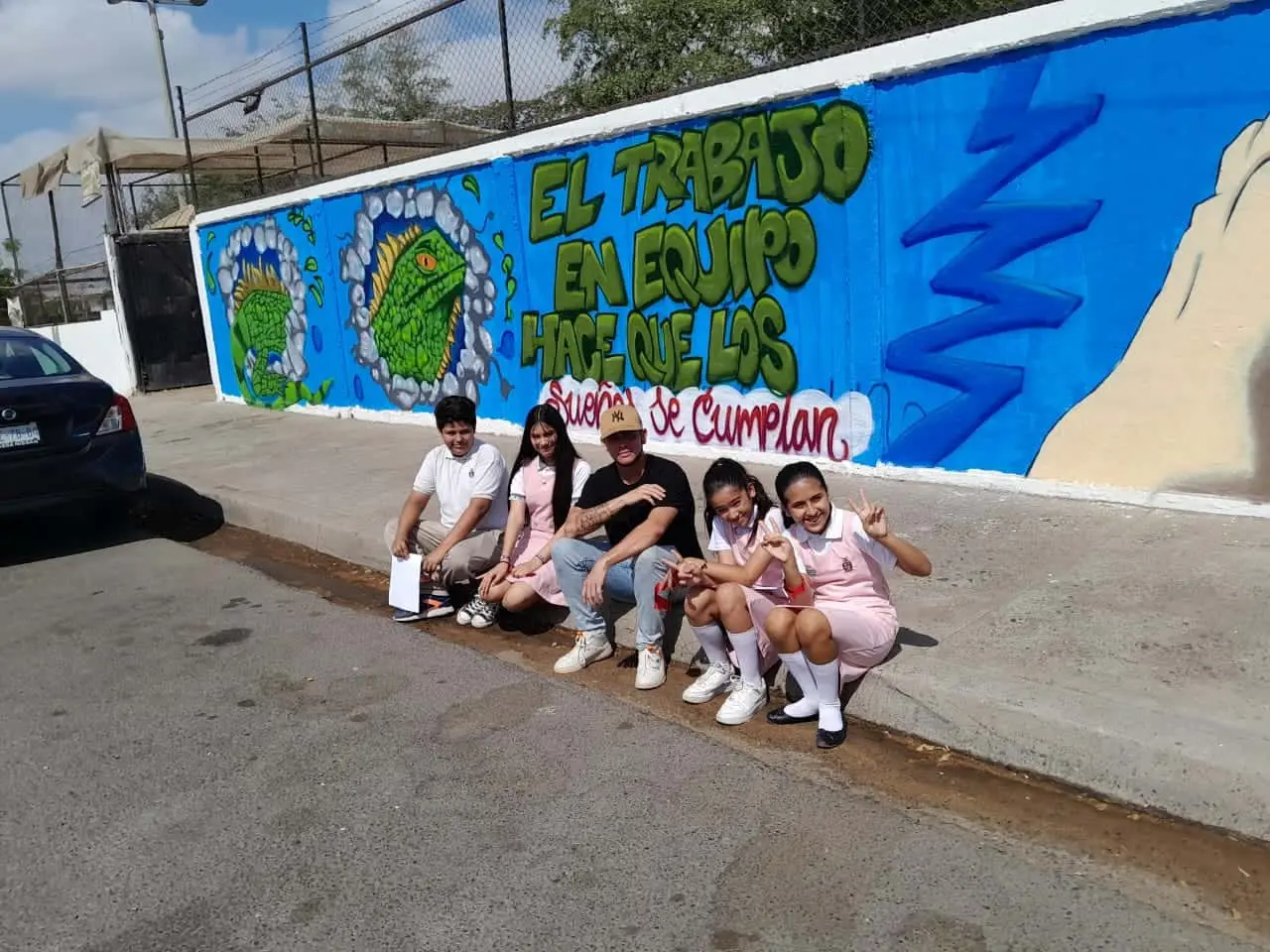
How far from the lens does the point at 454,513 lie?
5328 millimetres

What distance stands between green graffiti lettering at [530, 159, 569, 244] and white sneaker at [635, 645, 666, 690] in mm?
5095

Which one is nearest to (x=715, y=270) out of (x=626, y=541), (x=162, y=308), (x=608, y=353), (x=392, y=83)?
(x=608, y=353)

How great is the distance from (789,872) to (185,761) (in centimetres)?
229

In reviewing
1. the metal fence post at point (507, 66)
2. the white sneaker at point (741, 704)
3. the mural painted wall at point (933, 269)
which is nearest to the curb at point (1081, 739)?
the white sneaker at point (741, 704)

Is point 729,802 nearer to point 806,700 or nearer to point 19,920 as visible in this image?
point 806,700

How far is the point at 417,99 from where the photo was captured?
12.0 metres

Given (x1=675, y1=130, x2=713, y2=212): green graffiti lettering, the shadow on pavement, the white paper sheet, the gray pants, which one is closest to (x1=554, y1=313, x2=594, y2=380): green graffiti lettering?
(x1=675, y1=130, x2=713, y2=212): green graffiti lettering

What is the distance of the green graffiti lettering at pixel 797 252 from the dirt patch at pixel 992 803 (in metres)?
3.31

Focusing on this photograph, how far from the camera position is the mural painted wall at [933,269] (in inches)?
205

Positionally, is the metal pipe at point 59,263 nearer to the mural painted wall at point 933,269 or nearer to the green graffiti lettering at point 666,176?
the mural painted wall at point 933,269

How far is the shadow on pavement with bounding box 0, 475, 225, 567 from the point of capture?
7535 millimetres

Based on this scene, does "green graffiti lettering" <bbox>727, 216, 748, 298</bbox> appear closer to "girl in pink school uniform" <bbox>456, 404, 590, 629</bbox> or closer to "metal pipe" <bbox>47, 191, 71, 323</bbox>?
"girl in pink school uniform" <bbox>456, 404, 590, 629</bbox>

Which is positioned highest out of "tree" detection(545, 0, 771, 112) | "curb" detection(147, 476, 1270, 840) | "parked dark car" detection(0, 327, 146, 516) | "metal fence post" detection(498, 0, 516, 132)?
"tree" detection(545, 0, 771, 112)

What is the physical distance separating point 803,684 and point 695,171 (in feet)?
15.2
